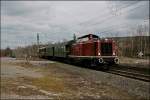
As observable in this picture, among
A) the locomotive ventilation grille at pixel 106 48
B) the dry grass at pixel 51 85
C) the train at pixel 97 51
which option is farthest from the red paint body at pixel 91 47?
the dry grass at pixel 51 85

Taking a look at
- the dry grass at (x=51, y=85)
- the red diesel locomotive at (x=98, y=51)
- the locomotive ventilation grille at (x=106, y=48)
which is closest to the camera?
the dry grass at (x=51, y=85)

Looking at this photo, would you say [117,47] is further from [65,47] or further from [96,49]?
[65,47]

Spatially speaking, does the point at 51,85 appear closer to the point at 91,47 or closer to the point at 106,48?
the point at 106,48

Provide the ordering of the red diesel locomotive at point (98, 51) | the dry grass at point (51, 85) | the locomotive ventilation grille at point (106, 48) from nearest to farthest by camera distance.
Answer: the dry grass at point (51, 85), the red diesel locomotive at point (98, 51), the locomotive ventilation grille at point (106, 48)

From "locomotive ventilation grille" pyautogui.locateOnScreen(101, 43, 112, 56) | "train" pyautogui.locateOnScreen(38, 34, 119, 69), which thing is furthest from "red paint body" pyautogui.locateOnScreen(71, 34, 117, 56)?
"locomotive ventilation grille" pyautogui.locateOnScreen(101, 43, 112, 56)

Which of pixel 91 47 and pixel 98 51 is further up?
pixel 91 47

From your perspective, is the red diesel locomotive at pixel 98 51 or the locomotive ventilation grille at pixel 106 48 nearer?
the red diesel locomotive at pixel 98 51

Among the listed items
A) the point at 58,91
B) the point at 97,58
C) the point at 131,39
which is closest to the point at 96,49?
the point at 97,58

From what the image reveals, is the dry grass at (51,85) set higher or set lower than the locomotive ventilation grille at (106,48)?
lower

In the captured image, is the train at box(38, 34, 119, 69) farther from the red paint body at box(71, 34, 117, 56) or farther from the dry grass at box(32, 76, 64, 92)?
the dry grass at box(32, 76, 64, 92)

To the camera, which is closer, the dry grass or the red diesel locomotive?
the dry grass

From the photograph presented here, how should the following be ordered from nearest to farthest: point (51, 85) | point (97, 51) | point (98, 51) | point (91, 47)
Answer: point (51, 85)
point (98, 51)
point (97, 51)
point (91, 47)

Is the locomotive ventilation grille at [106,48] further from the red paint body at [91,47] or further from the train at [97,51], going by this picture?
the red paint body at [91,47]

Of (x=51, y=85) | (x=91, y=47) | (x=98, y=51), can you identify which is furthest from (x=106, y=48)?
(x=51, y=85)
